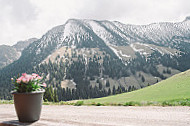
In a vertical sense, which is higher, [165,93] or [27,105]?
[27,105]

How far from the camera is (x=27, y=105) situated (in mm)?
7375

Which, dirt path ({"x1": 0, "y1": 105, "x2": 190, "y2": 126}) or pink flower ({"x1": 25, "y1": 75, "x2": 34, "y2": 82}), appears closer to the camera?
dirt path ({"x1": 0, "y1": 105, "x2": 190, "y2": 126})

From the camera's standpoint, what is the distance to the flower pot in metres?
7.36

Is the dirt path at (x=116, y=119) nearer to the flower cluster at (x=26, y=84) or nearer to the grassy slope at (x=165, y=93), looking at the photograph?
the flower cluster at (x=26, y=84)

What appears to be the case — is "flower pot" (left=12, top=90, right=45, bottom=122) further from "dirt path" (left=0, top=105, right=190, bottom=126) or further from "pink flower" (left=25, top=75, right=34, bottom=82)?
"pink flower" (left=25, top=75, right=34, bottom=82)

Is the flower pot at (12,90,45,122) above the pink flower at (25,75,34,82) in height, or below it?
below

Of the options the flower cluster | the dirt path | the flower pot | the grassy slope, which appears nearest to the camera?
the dirt path

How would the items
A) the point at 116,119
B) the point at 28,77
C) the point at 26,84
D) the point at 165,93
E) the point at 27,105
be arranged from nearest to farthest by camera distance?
the point at 27,105
the point at 26,84
the point at 28,77
the point at 116,119
the point at 165,93

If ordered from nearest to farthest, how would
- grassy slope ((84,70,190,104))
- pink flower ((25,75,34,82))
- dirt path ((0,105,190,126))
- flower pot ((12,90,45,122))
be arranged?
1. dirt path ((0,105,190,126))
2. flower pot ((12,90,45,122))
3. pink flower ((25,75,34,82))
4. grassy slope ((84,70,190,104))

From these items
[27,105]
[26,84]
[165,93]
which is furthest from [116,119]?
[165,93]

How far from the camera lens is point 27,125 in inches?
274

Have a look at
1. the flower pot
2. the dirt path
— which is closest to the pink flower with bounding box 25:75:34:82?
the flower pot

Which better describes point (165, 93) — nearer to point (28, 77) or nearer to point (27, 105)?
point (28, 77)

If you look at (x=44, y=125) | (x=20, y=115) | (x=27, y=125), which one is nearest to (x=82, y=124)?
(x=44, y=125)
